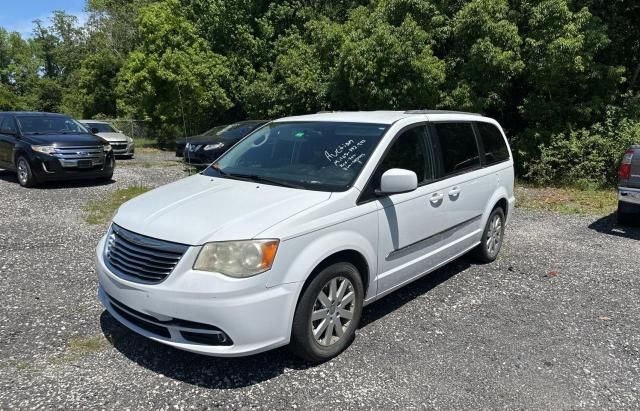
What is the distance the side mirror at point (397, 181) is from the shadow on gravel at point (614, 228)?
5.36m

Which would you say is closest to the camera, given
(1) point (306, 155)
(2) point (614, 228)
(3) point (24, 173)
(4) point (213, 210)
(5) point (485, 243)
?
(4) point (213, 210)

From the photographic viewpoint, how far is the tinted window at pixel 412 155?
4100 mm

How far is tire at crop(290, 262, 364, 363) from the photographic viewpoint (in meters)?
3.35

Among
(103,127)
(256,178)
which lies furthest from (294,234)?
(103,127)

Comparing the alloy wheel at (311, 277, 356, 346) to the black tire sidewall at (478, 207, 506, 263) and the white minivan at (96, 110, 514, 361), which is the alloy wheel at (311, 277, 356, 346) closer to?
the white minivan at (96, 110, 514, 361)

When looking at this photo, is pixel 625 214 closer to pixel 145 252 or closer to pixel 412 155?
pixel 412 155

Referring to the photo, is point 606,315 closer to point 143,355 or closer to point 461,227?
point 461,227

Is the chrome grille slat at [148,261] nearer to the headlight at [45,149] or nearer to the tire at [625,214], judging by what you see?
the tire at [625,214]

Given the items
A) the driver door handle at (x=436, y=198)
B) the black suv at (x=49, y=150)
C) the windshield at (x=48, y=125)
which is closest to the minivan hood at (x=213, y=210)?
the driver door handle at (x=436, y=198)

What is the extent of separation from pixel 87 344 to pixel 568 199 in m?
9.92

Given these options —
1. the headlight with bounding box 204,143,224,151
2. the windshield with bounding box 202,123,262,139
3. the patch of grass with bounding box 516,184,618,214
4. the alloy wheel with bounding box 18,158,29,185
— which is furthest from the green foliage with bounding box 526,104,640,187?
the alloy wheel with bounding box 18,158,29,185

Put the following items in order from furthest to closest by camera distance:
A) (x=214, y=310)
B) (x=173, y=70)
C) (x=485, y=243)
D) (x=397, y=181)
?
(x=173, y=70) < (x=485, y=243) < (x=397, y=181) < (x=214, y=310)

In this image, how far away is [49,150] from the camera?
1023 cm

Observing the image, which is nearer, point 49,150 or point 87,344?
point 87,344
